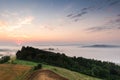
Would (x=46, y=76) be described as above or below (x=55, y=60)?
below

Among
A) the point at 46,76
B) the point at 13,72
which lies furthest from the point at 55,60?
the point at 46,76

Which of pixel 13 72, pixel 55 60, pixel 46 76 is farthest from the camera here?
pixel 55 60

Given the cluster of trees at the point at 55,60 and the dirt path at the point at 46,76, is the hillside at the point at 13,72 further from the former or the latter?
the cluster of trees at the point at 55,60

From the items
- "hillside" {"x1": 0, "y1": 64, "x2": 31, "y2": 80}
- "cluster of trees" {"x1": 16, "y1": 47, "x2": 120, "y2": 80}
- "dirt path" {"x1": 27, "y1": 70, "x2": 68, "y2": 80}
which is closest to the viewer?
"dirt path" {"x1": 27, "y1": 70, "x2": 68, "y2": 80}

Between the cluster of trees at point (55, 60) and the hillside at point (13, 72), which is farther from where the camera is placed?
the cluster of trees at point (55, 60)

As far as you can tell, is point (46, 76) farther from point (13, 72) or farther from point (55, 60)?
point (55, 60)

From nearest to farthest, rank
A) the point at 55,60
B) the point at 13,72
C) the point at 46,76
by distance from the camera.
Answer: the point at 46,76, the point at 13,72, the point at 55,60

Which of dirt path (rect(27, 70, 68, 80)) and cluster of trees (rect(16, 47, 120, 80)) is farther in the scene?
cluster of trees (rect(16, 47, 120, 80))

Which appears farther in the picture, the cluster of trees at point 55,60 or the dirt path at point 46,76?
the cluster of trees at point 55,60

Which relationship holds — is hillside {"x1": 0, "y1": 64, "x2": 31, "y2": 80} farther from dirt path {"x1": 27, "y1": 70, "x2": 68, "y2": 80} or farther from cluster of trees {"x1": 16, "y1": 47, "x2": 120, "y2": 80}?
cluster of trees {"x1": 16, "y1": 47, "x2": 120, "y2": 80}

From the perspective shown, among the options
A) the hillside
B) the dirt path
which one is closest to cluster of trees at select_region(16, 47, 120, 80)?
the hillside

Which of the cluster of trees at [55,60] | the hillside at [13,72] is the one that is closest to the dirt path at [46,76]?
the hillside at [13,72]

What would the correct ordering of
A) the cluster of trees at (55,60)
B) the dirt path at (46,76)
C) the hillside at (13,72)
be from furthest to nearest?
the cluster of trees at (55,60)
the hillside at (13,72)
the dirt path at (46,76)

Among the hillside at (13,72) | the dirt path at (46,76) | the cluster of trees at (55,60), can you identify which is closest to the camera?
the dirt path at (46,76)
